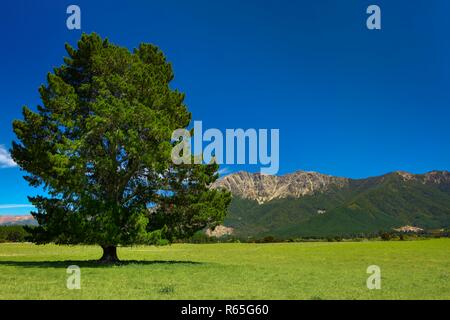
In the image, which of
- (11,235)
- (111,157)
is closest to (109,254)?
(111,157)

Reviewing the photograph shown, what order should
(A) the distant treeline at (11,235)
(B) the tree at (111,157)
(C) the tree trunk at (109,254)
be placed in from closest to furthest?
(B) the tree at (111,157) → (C) the tree trunk at (109,254) → (A) the distant treeline at (11,235)

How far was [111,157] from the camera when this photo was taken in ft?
124

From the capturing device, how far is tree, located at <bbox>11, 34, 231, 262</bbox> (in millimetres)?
35844

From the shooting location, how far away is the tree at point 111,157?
35.8 m

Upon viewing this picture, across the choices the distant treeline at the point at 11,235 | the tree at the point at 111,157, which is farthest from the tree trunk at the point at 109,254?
the distant treeline at the point at 11,235

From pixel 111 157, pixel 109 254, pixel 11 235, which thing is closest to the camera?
pixel 111 157

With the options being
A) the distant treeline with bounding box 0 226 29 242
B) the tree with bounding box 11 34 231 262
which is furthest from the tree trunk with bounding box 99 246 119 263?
the distant treeline with bounding box 0 226 29 242

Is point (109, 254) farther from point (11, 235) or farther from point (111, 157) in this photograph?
point (11, 235)

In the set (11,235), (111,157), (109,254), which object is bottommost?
(11,235)

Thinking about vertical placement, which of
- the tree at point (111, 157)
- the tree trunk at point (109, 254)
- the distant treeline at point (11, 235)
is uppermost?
the tree at point (111, 157)

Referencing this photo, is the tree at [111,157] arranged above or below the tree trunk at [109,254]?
above

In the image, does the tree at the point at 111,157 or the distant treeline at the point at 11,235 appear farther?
the distant treeline at the point at 11,235

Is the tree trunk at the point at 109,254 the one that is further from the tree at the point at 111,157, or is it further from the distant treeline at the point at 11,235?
the distant treeline at the point at 11,235

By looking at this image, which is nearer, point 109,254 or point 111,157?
point 111,157
